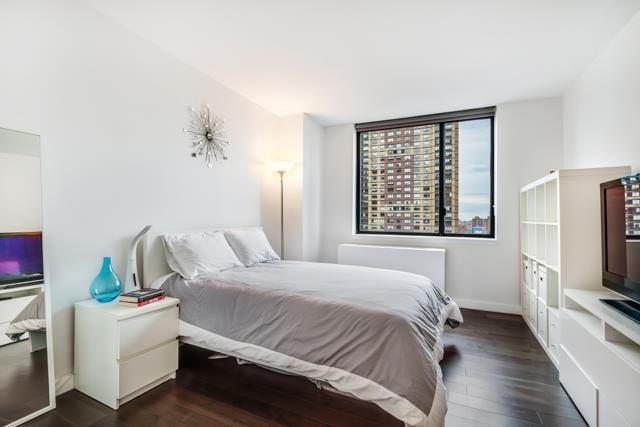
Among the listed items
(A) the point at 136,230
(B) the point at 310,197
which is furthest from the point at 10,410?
(B) the point at 310,197

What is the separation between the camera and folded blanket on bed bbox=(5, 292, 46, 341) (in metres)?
1.60

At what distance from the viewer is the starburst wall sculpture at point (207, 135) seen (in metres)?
Answer: 2.77

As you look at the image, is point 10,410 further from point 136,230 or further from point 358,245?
point 358,245

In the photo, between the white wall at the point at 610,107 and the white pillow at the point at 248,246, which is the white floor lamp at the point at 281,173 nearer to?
the white pillow at the point at 248,246

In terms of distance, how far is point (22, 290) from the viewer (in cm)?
164

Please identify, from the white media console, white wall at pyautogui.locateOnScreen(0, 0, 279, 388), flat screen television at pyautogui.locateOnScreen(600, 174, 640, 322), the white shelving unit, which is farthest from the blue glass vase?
the white shelving unit

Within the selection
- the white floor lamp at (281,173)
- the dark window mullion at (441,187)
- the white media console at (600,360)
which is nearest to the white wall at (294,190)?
the white floor lamp at (281,173)

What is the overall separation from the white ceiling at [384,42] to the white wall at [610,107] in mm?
132

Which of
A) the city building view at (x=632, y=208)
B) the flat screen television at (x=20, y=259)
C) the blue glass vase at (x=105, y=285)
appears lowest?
the blue glass vase at (x=105, y=285)

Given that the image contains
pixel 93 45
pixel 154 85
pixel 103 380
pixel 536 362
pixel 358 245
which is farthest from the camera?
pixel 358 245

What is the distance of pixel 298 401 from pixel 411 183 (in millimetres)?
3142

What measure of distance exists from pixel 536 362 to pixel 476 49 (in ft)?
8.20

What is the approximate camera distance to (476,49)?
2352 mm

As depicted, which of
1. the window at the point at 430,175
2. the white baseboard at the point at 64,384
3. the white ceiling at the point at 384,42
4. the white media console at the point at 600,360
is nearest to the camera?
the white media console at the point at 600,360
